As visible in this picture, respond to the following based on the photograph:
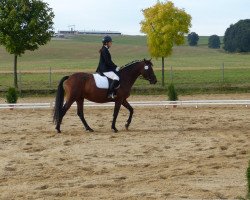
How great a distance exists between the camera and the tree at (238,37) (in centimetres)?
8294

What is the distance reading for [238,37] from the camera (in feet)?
274

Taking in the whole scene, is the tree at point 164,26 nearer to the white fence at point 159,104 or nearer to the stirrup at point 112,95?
the white fence at point 159,104

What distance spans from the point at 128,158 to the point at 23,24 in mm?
18949

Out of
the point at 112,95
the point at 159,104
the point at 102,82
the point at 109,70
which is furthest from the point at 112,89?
the point at 159,104

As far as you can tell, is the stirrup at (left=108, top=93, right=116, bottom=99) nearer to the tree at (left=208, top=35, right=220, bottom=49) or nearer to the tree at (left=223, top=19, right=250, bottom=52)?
the tree at (left=223, top=19, right=250, bottom=52)

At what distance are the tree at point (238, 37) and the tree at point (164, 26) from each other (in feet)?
178

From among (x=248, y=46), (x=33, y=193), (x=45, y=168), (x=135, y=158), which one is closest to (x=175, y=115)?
(x=135, y=158)

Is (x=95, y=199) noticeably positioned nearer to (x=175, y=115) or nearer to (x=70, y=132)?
(x=70, y=132)

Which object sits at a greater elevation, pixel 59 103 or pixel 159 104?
pixel 59 103

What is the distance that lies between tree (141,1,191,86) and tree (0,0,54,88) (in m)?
5.68

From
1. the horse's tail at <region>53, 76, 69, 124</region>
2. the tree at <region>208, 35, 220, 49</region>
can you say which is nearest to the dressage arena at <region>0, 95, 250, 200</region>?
the horse's tail at <region>53, 76, 69, 124</region>

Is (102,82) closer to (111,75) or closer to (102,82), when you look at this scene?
(102,82)

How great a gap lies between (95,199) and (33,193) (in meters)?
1.02

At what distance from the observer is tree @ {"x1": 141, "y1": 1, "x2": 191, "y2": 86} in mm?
30000
